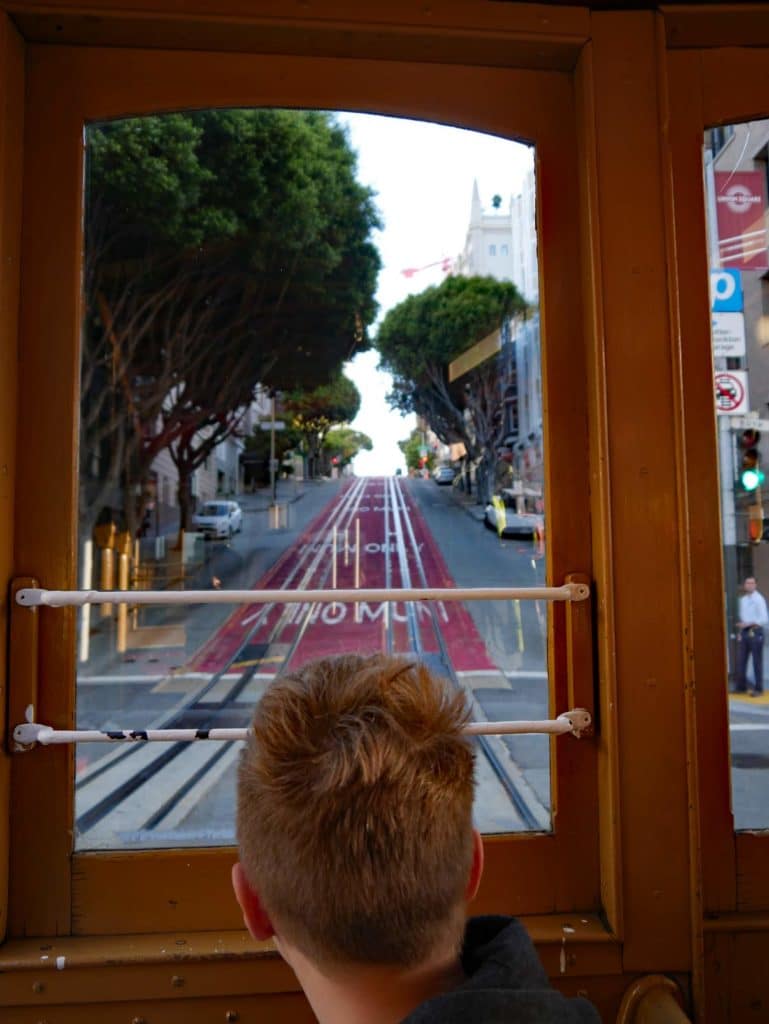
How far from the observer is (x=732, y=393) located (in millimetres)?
1607

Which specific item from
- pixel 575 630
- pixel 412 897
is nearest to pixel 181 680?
pixel 575 630

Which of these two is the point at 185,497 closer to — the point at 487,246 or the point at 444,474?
the point at 444,474

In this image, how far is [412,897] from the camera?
63cm

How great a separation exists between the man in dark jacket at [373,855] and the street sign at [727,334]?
1275mm

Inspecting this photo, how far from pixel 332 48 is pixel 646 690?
147 cm

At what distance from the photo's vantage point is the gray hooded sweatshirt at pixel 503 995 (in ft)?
1.97

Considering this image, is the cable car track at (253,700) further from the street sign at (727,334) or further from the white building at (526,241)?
the street sign at (727,334)

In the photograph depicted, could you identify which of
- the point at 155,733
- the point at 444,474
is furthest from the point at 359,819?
the point at 444,474

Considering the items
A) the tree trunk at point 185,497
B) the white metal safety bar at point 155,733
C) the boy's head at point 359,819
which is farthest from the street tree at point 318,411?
the boy's head at point 359,819

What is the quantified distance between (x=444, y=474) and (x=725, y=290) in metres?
1.31

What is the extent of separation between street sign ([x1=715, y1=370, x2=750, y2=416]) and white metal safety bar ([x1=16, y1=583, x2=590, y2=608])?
1.81 feet

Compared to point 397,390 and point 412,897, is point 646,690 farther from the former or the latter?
point 397,390

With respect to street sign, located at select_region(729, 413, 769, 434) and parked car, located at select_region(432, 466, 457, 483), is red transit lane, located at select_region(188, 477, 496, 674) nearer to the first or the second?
parked car, located at select_region(432, 466, 457, 483)

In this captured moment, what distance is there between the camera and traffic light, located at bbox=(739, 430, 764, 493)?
1623mm
